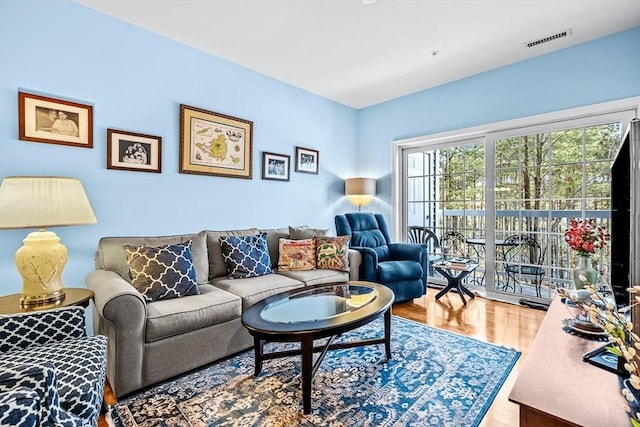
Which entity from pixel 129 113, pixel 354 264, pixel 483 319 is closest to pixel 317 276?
pixel 354 264

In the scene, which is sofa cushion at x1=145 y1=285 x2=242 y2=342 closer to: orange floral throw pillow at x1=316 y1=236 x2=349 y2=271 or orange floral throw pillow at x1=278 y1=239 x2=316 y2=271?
orange floral throw pillow at x1=278 y1=239 x2=316 y2=271

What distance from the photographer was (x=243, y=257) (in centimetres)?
286

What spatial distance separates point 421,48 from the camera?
10.1ft

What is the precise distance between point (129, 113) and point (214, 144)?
0.79 meters

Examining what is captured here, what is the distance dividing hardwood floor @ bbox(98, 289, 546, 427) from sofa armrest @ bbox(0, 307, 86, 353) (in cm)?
62

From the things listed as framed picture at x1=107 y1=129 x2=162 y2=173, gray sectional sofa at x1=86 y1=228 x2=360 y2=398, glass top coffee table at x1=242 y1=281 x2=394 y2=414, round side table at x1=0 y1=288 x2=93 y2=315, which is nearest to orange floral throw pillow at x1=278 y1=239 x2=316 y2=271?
gray sectional sofa at x1=86 y1=228 x2=360 y2=398

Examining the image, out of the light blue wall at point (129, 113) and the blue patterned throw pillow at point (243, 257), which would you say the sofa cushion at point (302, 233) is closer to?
the light blue wall at point (129, 113)

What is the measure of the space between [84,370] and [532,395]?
162 centimetres

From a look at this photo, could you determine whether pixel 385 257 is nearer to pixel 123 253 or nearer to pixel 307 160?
pixel 307 160

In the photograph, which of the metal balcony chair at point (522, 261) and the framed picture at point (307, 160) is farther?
the framed picture at point (307, 160)

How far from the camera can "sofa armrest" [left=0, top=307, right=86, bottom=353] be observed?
1.39 m

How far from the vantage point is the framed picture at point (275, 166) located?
3.71 m

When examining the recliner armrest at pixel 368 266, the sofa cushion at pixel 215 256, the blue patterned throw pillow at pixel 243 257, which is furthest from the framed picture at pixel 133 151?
the recliner armrest at pixel 368 266

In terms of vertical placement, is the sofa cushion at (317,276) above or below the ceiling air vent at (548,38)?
below
